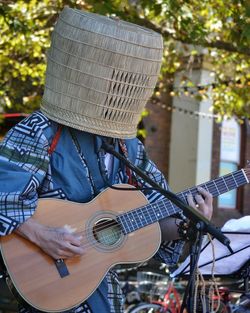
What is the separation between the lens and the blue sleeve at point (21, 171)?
2.86 meters

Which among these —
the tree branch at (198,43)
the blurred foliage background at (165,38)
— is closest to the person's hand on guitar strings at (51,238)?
the blurred foliage background at (165,38)

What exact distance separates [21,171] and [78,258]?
484 millimetres

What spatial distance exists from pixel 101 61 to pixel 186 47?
6.52 metres

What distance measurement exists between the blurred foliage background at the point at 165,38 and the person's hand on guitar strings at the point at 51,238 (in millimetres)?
2683

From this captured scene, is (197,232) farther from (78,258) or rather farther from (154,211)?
(78,258)

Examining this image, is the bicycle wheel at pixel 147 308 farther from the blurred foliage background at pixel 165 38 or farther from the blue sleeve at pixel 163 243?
the blue sleeve at pixel 163 243

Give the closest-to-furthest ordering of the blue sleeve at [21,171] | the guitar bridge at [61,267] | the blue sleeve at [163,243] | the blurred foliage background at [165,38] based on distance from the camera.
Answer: the blue sleeve at [21,171], the guitar bridge at [61,267], the blue sleeve at [163,243], the blurred foliage background at [165,38]

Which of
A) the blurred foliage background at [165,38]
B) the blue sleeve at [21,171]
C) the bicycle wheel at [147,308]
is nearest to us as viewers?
the blue sleeve at [21,171]

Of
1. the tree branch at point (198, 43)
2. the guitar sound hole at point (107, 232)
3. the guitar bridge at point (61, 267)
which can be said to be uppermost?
the tree branch at point (198, 43)

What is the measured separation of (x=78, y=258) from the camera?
3043 mm

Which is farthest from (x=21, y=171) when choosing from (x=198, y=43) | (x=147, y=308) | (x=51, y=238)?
(x=147, y=308)

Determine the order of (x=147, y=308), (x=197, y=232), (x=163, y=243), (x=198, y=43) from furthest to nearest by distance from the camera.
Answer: (x=147, y=308) → (x=198, y=43) → (x=163, y=243) → (x=197, y=232)

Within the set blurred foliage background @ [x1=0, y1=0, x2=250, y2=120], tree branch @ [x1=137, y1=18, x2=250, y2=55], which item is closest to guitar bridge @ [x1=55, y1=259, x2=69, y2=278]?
blurred foliage background @ [x1=0, y1=0, x2=250, y2=120]

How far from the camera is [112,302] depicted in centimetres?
308
